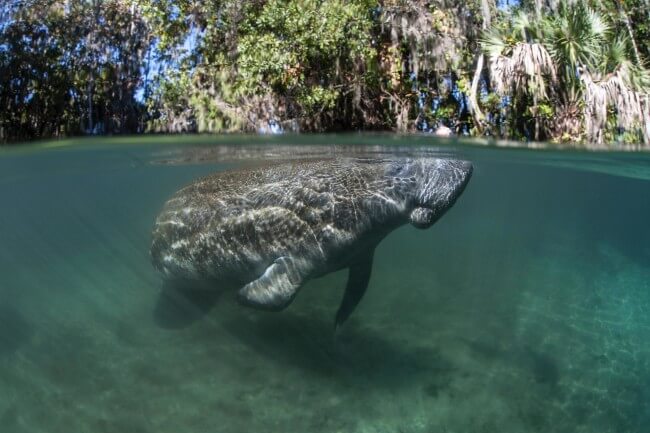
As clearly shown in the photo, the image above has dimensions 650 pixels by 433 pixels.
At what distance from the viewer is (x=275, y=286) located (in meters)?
6.93

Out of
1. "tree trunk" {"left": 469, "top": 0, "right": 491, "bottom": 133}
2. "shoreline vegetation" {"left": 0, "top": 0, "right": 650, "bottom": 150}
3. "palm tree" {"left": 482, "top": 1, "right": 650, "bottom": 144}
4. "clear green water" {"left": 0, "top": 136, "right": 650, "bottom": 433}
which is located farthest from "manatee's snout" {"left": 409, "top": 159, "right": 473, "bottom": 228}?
"tree trunk" {"left": 469, "top": 0, "right": 491, "bottom": 133}

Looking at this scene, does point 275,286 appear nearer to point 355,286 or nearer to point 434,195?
point 355,286

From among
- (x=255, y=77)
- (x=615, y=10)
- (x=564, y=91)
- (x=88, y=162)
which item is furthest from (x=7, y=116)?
(x=615, y=10)

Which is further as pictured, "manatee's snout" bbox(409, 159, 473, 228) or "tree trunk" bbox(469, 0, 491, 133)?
"tree trunk" bbox(469, 0, 491, 133)

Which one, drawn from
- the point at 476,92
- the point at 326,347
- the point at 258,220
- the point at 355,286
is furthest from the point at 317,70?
the point at 258,220

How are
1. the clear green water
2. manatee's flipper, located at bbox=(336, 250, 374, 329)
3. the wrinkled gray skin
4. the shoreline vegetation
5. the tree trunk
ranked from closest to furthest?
the wrinkled gray skin → manatee's flipper, located at bbox=(336, 250, 374, 329) → the clear green water → the shoreline vegetation → the tree trunk

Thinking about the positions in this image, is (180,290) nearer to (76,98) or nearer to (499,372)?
(499,372)

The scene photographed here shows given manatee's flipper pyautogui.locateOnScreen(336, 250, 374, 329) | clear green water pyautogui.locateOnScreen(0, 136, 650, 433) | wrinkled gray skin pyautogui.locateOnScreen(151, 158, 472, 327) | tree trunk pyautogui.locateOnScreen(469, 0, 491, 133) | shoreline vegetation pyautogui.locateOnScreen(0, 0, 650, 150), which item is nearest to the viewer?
wrinkled gray skin pyautogui.locateOnScreen(151, 158, 472, 327)

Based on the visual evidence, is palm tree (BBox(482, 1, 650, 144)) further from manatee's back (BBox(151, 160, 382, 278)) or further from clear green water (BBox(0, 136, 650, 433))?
manatee's back (BBox(151, 160, 382, 278))

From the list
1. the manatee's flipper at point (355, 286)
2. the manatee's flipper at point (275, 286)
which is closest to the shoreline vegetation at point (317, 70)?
the manatee's flipper at point (355, 286)

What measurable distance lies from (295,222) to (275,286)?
82cm

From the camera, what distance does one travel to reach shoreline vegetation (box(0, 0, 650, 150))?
42.4ft

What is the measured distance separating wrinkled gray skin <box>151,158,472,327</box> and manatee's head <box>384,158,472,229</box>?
12 mm

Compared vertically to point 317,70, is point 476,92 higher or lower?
lower
